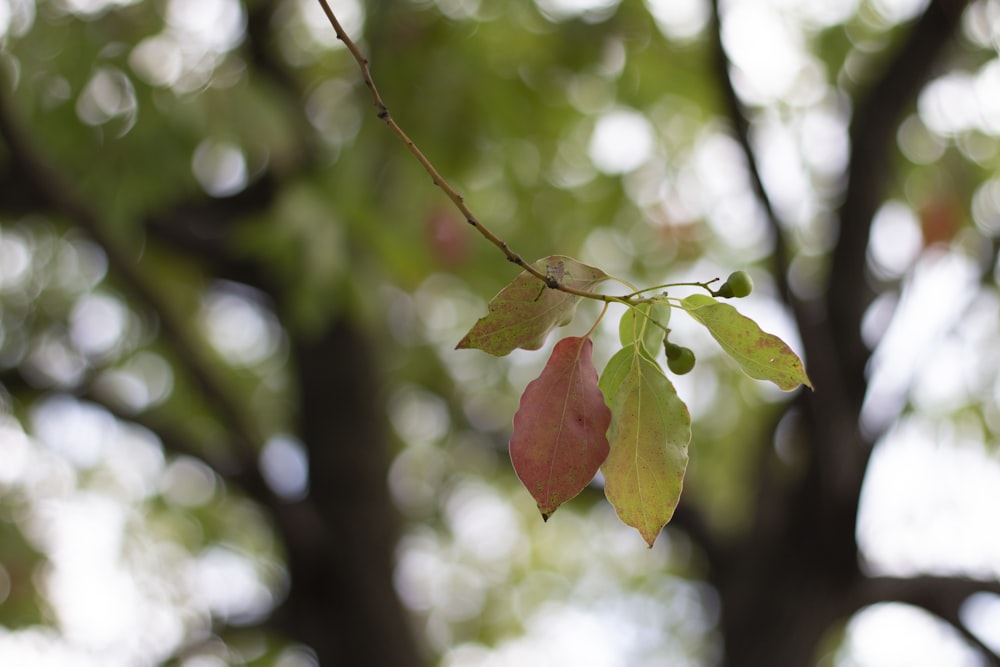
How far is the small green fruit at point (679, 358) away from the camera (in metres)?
0.76

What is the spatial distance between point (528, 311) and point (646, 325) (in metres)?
0.13

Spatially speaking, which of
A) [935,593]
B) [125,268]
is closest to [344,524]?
[125,268]

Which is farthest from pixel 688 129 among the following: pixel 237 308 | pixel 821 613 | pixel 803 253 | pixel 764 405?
pixel 237 308

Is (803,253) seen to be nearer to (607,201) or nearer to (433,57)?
(607,201)

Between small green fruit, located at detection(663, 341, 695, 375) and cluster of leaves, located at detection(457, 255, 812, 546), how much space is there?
0.22ft

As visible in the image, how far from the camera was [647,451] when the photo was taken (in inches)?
27.1

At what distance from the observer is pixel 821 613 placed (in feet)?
8.05

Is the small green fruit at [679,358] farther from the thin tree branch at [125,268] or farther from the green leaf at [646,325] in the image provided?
the thin tree branch at [125,268]

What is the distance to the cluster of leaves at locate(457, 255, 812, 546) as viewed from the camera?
667mm

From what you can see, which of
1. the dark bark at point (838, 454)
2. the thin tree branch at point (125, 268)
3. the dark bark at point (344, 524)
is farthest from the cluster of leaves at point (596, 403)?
the dark bark at point (344, 524)

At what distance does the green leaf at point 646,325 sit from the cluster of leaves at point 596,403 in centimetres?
1

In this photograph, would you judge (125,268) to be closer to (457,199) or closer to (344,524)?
(344,524)

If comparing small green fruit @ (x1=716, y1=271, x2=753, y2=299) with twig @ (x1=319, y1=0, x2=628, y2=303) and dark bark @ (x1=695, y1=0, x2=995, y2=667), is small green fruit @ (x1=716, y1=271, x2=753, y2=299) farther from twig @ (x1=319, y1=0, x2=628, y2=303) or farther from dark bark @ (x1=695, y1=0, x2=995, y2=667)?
dark bark @ (x1=695, y1=0, x2=995, y2=667)

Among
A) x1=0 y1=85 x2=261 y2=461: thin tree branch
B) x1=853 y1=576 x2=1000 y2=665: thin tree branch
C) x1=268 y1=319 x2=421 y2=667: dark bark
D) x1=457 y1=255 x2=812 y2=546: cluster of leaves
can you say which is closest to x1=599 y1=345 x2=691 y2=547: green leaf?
A: x1=457 y1=255 x2=812 y2=546: cluster of leaves
